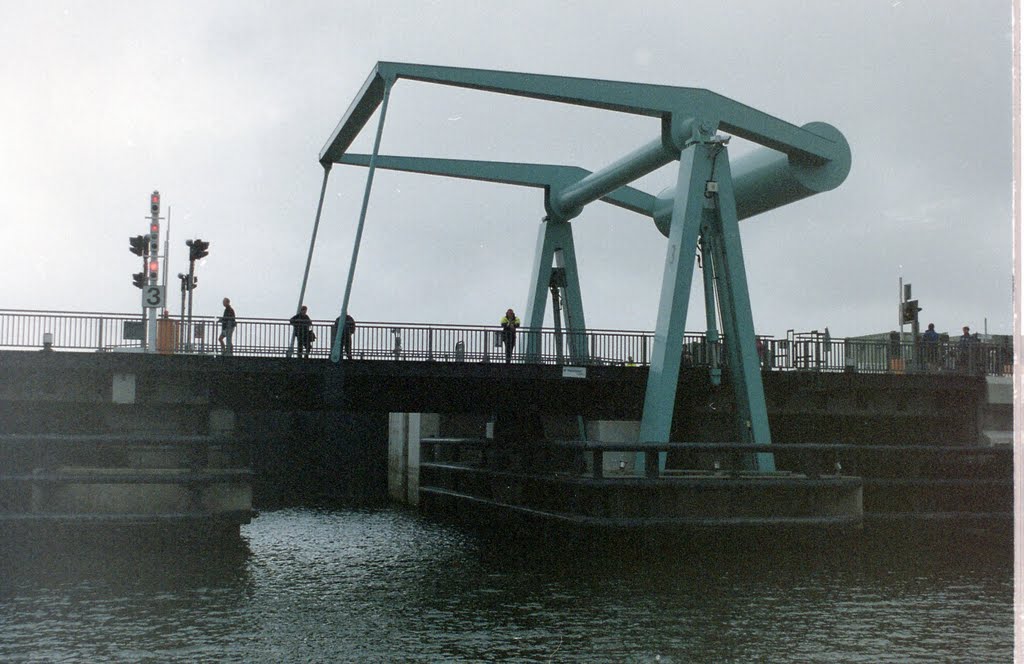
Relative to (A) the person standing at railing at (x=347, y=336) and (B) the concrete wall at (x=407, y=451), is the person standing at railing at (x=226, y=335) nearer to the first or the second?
(A) the person standing at railing at (x=347, y=336)

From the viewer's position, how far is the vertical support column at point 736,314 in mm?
25812

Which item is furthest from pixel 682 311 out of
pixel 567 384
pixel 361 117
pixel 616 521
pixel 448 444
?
pixel 448 444

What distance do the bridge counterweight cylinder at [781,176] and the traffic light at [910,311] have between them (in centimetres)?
960

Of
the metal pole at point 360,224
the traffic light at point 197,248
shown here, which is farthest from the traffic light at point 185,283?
the metal pole at point 360,224

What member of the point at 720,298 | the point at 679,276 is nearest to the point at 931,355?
the point at 720,298

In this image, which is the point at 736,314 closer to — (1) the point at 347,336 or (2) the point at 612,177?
(2) the point at 612,177

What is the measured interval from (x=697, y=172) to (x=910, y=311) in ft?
45.1

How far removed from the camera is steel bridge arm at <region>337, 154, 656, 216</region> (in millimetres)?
29766

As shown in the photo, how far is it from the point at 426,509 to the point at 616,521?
16387 millimetres

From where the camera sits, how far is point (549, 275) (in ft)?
104

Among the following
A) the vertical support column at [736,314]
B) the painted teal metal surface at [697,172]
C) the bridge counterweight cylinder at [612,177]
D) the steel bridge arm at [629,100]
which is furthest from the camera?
the bridge counterweight cylinder at [612,177]

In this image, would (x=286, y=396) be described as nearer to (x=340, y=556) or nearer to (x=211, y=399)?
(x=211, y=399)

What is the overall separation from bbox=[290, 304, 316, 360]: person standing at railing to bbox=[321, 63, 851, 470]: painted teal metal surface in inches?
153

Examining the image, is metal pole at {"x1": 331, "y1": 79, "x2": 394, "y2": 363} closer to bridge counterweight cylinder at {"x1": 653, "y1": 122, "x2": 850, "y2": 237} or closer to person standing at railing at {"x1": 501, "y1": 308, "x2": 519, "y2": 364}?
person standing at railing at {"x1": 501, "y1": 308, "x2": 519, "y2": 364}
